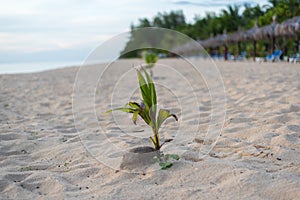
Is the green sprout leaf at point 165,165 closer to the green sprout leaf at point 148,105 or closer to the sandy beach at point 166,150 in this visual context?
the sandy beach at point 166,150

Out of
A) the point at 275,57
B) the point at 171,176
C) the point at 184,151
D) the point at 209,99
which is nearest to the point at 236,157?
the point at 184,151

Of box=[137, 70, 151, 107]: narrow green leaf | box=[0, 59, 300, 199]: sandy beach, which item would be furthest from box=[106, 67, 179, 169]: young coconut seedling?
box=[0, 59, 300, 199]: sandy beach

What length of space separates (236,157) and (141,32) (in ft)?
4.44

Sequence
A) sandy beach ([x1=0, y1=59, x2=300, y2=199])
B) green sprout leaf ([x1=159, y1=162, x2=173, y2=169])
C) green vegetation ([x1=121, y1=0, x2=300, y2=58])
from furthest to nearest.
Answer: green vegetation ([x1=121, y1=0, x2=300, y2=58]) < green sprout leaf ([x1=159, y1=162, x2=173, y2=169]) < sandy beach ([x1=0, y1=59, x2=300, y2=199])

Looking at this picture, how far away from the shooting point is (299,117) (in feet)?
10.9

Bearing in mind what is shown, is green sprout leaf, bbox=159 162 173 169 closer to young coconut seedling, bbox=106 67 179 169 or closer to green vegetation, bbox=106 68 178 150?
young coconut seedling, bbox=106 67 179 169

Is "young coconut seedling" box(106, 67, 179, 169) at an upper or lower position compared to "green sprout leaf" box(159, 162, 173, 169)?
upper

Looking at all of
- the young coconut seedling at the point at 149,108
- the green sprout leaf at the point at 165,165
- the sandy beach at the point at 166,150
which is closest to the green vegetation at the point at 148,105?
the young coconut seedling at the point at 149,108

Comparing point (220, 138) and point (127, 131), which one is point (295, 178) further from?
point (127, 131)

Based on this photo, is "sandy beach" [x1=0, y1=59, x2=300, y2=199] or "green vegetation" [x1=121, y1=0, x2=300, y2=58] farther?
"green vegetation" [x1=121, y1=0, x2=300, y2=58]

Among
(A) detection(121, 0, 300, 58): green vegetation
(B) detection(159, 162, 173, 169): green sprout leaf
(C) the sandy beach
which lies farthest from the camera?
(A) detection(121, 0, 300, 58): green vegetation

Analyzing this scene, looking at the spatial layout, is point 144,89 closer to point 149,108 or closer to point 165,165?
point 149,108

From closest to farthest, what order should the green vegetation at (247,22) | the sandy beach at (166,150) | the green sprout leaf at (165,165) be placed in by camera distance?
the sandy beach at (166,150), the green sprout leaf at (165,165), the green vegetation at (247,22)

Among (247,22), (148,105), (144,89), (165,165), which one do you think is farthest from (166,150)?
(247,22)
